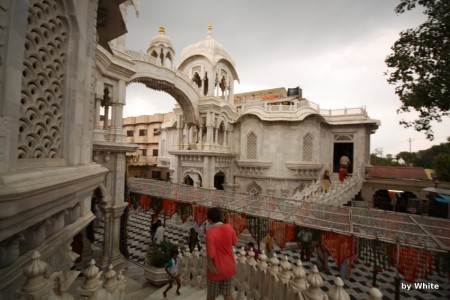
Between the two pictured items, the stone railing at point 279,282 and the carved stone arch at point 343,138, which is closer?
the stone railing at point 279,282

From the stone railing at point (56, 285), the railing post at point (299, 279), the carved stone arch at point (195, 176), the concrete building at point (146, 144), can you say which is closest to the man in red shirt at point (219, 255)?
the railing post at point (299, 279)

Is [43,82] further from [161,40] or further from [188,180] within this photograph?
[188,180]

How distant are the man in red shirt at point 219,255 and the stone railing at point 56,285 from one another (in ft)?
3.82

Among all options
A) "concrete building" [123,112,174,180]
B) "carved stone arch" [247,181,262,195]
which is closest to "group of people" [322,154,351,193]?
"carved stone arch" [247,181,262,195]

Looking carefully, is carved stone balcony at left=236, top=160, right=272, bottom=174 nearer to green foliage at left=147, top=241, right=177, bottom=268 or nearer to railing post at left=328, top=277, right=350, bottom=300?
green foliage at left=147, top=241, right=177, bottom=268

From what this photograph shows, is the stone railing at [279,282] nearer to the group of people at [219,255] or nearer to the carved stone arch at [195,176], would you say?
the group of people at [219,255]

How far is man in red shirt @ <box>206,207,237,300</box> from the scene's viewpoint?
295 centimetres

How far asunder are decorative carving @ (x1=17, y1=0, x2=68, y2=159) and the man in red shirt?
2.07 meters

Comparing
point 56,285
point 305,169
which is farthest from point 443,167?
point 56,285

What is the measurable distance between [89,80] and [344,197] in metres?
13.8

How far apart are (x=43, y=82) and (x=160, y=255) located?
674 cm

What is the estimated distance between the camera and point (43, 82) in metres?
2.38

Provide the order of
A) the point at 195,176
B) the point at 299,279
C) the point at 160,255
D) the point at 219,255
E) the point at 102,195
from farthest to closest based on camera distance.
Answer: the point at 195,176 < the point at 102,195 < the point at 160,255 < the point at 219,255 < the point at 299,279

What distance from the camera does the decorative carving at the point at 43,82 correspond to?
6.93 ft
